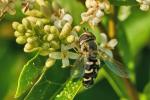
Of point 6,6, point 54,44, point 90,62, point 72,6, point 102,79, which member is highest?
point 6,6

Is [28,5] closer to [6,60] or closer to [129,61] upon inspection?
[129,61]

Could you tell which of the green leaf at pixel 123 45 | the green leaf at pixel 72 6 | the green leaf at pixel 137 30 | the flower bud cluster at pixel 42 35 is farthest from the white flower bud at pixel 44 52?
the green leaf at pixel 137 30

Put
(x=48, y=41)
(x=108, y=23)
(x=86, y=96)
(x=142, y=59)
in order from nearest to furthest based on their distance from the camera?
(x=48, y=41)
(x=108, y=23)
(x=86, y=96)
(x=142, y=59)

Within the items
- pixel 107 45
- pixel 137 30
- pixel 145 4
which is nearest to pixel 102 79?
pixel 137 30

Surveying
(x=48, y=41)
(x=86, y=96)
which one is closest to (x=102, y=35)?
(x=48, y=41)

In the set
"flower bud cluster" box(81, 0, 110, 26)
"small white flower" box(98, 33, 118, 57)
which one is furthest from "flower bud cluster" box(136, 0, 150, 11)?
"small white flower" box(98, 33, 118, 57)

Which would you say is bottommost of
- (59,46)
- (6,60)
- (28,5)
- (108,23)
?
(6,60)

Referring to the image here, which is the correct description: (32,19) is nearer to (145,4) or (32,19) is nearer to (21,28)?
(21,28)
